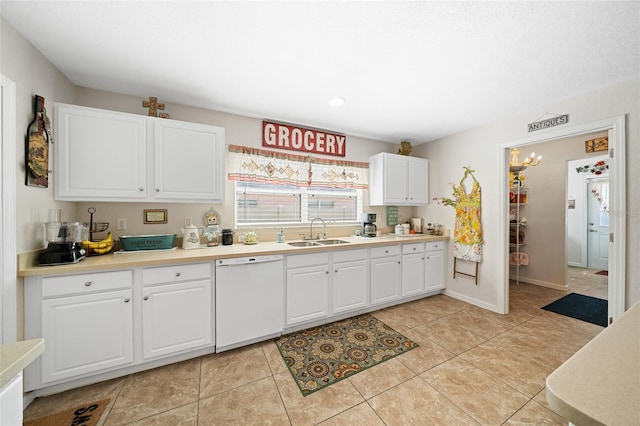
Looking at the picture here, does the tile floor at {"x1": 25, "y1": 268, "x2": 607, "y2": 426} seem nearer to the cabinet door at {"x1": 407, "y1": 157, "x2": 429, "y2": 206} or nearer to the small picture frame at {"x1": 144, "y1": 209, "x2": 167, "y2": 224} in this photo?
the small picture frame at {"x1": 144, "y1": 209, "x2": 167, "y2": 224}

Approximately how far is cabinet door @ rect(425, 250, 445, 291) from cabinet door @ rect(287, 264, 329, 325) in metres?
1.68

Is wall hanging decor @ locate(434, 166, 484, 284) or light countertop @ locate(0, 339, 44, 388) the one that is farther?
wall hanging decor @ locate(434, 166, 484, 284)

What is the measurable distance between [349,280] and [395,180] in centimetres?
172

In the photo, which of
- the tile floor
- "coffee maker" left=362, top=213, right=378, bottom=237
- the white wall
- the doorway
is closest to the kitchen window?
"coffee maker" left=362, top=213, right=378, bottom=237

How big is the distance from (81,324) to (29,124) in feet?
4.77

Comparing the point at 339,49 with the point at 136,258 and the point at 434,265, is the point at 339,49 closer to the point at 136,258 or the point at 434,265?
the point at 136,258

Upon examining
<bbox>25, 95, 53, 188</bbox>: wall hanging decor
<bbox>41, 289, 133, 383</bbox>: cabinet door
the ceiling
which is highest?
the ceiling

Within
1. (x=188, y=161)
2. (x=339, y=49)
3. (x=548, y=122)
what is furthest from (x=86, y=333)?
(x=548, y=122)

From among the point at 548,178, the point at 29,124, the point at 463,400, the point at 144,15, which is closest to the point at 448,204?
the point at 548,178

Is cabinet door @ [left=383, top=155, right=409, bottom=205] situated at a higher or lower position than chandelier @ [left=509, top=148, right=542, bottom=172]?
lower

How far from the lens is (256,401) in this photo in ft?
5.37

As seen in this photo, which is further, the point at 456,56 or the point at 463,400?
the point at 456,56

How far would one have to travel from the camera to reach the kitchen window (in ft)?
9.65

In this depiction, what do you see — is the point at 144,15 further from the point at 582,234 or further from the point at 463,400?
the point at 582,234
